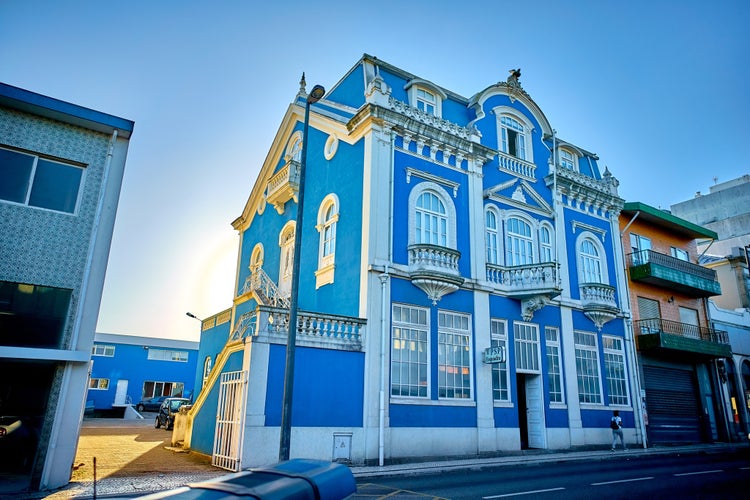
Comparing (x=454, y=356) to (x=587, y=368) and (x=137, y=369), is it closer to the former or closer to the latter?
(x=587, y=368)

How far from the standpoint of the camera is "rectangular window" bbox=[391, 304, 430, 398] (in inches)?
603

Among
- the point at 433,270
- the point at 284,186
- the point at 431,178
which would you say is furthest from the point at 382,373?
the point at 284,186

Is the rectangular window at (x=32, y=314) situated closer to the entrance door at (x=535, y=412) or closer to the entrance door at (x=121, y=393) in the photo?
the entrance door at (x=535, y=412)

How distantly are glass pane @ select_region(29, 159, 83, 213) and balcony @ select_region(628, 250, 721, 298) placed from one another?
23.6 metres

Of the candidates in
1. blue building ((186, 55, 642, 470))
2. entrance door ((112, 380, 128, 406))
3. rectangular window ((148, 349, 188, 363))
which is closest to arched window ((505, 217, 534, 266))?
blue building ((186, 55, 642, 470))

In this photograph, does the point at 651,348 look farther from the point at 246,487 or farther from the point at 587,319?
the point at 246,487

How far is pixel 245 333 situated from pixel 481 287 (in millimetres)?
8243

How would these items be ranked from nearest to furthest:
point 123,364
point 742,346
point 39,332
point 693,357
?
point 39,332
point 693,357
point 742,346
point 123,364

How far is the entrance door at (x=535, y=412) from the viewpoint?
1831 cm

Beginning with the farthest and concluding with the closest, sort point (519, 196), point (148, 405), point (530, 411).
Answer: point (148, 405) < point (519, 196) < point (530, 411)

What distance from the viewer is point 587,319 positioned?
2142 cm

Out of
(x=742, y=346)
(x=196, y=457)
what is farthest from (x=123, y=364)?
(x=742, y=346)

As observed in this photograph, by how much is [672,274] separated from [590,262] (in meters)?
5.54

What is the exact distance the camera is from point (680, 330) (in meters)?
25.9
